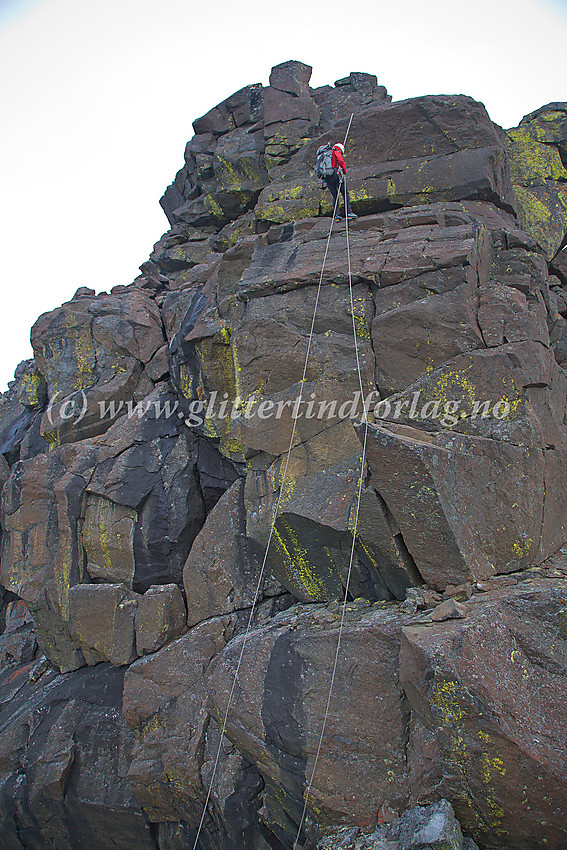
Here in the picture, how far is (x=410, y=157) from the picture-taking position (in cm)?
1535

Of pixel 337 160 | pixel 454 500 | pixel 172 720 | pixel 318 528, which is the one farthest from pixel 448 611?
pixel 337 160

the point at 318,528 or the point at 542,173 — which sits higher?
the point at 542,173

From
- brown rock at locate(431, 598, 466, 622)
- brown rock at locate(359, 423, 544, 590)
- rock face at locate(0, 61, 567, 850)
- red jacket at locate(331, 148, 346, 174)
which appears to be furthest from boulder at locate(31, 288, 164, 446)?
brown rock at locate(431, 598, 466, 622)

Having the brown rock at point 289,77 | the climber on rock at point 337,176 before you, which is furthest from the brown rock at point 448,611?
the brown rock at point 289,77

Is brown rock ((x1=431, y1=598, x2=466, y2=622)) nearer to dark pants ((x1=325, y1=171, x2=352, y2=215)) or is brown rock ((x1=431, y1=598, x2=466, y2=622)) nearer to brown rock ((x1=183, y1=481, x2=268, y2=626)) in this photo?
brown rock ((x1=183, y1=481, x2=268, y2=626))

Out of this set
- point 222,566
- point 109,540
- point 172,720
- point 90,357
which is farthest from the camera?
point 90,357

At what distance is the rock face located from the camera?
7.92m

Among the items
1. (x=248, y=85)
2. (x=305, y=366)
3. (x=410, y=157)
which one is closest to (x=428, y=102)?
(x=410, y=157)

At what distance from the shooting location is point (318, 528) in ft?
34.1

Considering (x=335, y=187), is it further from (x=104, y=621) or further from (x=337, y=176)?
(x=104, y=621)

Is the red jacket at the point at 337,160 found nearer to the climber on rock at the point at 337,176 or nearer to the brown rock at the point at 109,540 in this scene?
the climber on rock at the point at 337,176

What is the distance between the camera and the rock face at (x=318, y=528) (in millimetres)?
7922

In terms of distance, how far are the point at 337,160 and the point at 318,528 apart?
10.1 m

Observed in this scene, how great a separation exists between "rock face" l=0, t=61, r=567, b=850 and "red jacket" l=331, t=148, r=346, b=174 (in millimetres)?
1034
